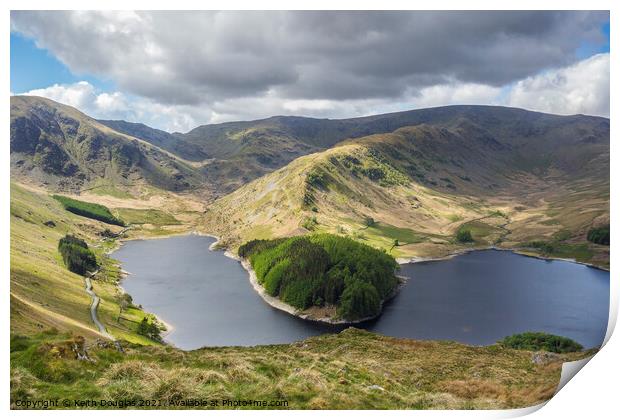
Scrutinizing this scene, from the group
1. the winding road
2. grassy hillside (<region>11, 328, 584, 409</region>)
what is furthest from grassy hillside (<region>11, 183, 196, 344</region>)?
grassy hillside (<region>11, 328, 584, 409</region>)

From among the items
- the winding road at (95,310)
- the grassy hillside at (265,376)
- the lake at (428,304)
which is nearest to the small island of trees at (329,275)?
the lake at (428,304)

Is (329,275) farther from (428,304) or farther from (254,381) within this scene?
(254,381)

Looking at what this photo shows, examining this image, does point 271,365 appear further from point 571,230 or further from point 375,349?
point 571,230

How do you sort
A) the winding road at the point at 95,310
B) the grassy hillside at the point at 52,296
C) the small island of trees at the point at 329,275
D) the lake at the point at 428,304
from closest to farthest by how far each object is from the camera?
the grassy hillside at the point at 52,296 < the winding road at the point at 95,310 < the lake at the point at 428,304 < the small island of trees at the point at 329,275

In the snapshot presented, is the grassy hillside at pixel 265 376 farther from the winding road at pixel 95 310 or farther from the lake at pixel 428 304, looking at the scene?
the lake at pixel 428 304

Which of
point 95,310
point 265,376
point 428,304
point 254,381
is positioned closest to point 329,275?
point 428,304
